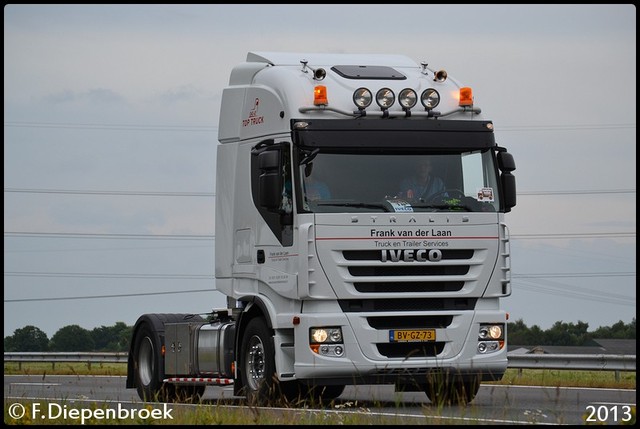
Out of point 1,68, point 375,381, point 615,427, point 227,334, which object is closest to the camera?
point 615,427

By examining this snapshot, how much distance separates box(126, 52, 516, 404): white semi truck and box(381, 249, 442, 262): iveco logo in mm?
15

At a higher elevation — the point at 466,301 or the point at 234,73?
the point at 234,73

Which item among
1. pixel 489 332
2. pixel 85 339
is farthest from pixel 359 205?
pixel 85 339

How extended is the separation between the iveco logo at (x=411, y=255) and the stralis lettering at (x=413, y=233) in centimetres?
17

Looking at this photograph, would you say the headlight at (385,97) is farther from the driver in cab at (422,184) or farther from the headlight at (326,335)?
the headlight at (326,335)

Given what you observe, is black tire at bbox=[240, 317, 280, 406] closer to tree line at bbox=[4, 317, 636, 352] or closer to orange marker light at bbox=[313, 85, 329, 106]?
orange marker light at bbox=[313, 85, 329, 106]

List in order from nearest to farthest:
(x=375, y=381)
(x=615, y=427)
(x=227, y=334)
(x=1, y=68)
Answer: (x=615, y=427) < (x=1, y=68) < (x=375, y=381) < (x=227, y=334)

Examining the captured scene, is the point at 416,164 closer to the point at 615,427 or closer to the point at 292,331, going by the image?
the point at 292,331

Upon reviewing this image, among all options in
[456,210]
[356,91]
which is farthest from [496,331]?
[356,91]

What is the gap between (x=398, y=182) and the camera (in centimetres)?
1596

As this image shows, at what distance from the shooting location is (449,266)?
628 inches

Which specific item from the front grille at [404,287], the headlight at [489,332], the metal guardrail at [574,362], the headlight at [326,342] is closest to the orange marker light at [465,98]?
the front grille at [404,287]

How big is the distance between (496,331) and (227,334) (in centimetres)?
356

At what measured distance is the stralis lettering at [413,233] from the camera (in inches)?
613
